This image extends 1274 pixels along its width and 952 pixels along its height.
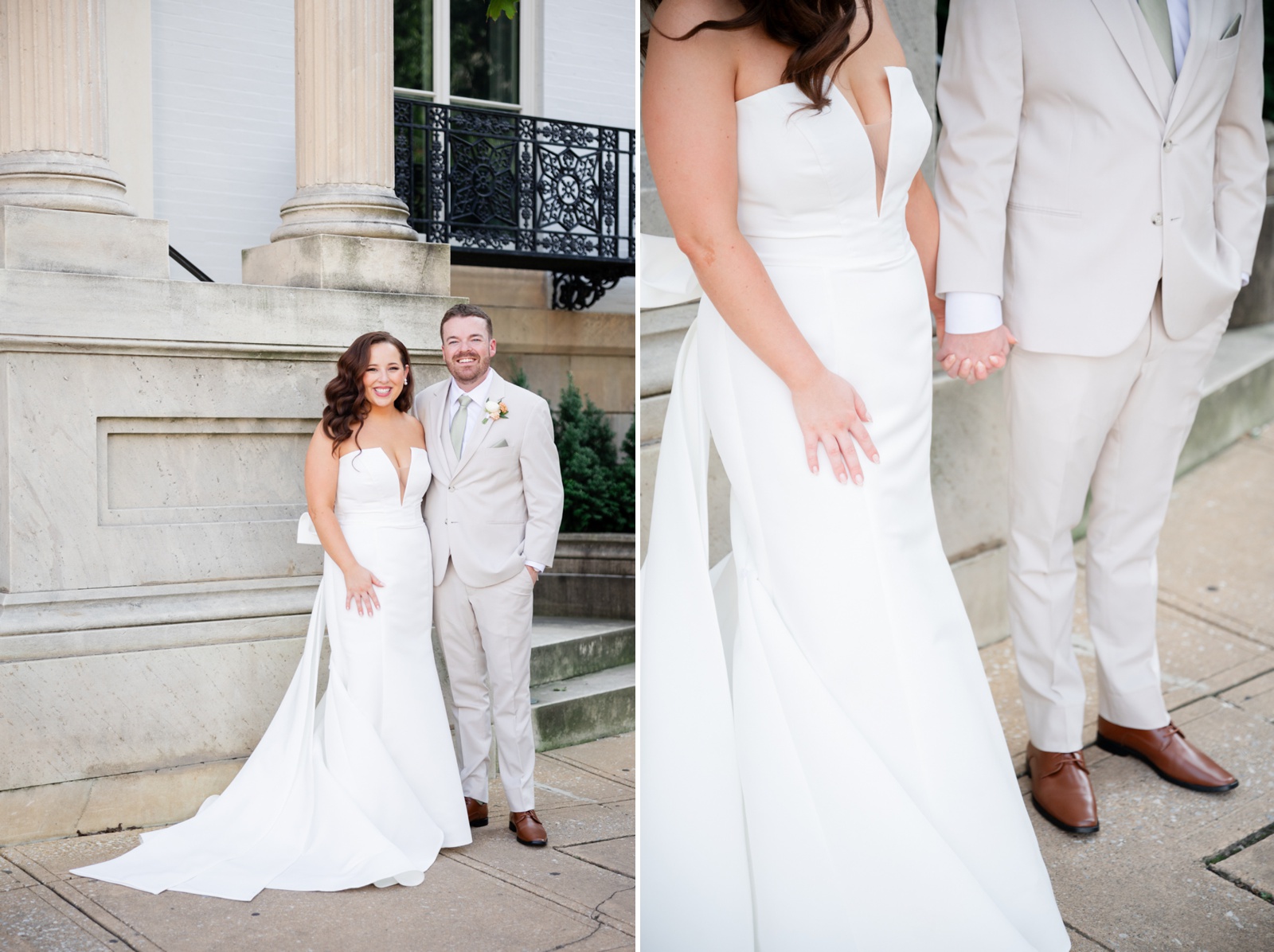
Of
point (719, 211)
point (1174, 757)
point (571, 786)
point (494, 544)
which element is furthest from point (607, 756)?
point (719, 211)

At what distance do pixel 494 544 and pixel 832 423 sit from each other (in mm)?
1859

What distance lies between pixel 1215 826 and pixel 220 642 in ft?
10.5

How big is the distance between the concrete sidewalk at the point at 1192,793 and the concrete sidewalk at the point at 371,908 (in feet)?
4.00

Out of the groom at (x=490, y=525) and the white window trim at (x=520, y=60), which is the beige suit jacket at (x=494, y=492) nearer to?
the groom at (x=490, y=525)

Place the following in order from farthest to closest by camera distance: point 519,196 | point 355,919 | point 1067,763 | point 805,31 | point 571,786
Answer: point 519,196 < point 571,786 < point 1067,763 < point 355,919 < point 805,31

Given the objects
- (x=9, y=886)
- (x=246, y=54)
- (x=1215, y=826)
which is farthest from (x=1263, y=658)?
(x=246, y=54)

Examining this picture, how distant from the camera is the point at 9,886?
3523mm

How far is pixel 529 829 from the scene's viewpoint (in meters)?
4.04

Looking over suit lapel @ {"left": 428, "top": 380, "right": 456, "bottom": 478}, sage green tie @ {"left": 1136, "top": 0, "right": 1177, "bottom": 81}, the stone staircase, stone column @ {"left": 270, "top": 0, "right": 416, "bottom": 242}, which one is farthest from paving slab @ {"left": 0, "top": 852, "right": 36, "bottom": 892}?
sage green tie @ {"left": 1136, "top": 0, "right": 1177, "bottom": 81}

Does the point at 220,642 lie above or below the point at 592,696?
above

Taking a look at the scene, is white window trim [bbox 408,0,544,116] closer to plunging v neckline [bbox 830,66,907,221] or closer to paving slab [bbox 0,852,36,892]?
plunging v neckline [bbox 830,66,907,221]

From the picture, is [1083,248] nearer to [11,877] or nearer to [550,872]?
[550,872]

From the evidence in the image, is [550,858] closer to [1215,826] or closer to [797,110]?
[1215,826]

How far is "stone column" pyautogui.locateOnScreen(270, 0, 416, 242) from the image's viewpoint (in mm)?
4648
